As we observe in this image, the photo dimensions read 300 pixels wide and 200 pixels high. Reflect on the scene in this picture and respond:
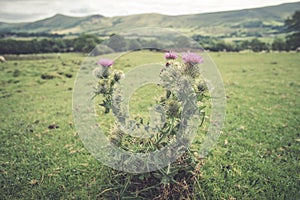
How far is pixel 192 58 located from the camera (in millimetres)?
2850

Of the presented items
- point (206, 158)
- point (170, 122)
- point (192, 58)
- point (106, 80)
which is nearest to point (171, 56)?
point (192, 58)

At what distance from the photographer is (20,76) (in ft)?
54.3

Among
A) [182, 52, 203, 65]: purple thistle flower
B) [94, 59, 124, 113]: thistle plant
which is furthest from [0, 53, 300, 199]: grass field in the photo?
[182, 52, 203, 65]: purple thistle flower

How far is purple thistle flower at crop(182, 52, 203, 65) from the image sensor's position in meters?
2.84

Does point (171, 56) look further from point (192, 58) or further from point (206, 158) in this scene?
point (206, 158)

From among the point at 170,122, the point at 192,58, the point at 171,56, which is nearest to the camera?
the point at 192,58

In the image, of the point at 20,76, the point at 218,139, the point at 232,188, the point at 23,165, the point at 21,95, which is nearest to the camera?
the point at 232,188

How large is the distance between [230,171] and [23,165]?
3.89 meters

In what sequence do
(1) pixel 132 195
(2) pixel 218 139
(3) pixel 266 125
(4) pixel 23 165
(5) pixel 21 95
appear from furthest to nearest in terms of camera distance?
(5) pixel 21 95
(3) pixel 266 125
(2) pixel 218 139
(4) pixel 23 165
(1) pixel 132 195

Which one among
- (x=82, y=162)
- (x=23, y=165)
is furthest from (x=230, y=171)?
(x=23, y=165)

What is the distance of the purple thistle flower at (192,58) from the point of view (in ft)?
9.31

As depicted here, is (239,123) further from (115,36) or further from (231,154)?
(115,36)

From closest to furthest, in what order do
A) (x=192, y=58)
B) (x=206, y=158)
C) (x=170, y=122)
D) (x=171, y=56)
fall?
(x=192, y=58), (x=171, y=56), (x=170, y=122), (x=206, y=158)

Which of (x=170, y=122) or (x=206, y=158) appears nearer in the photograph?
(x=170, y=122)
